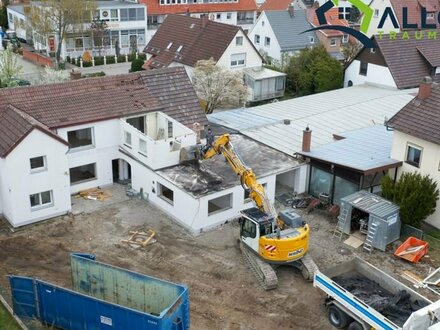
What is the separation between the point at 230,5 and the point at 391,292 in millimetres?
61947

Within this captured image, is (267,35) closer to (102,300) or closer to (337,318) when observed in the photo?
(337,318)

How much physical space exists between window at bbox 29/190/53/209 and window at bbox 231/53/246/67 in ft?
86.5

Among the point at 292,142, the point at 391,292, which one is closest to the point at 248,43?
the point at 292,142

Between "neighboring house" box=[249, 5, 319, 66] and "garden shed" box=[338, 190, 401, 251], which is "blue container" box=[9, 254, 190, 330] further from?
"neighboring house" box=[249, 5, 319, 66]

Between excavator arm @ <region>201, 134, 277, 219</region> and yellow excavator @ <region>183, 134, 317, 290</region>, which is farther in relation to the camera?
excavator arm @ <region>201, 134, 277, 219</region>

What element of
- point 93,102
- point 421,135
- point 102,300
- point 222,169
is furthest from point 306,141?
point 102,300

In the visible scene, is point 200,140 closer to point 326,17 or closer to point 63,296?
point 63,296

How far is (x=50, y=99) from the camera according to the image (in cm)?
3281

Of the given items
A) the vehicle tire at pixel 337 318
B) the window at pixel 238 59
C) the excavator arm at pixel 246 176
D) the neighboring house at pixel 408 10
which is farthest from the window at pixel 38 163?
the neighboring house at pixel 408 10

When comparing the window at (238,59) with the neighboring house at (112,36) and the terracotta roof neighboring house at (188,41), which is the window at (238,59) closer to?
the terracotta roof neighboring house at (188,41)

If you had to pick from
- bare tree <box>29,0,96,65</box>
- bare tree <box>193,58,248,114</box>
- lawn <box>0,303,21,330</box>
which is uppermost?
bare tree <box>29,0,96,65</box>

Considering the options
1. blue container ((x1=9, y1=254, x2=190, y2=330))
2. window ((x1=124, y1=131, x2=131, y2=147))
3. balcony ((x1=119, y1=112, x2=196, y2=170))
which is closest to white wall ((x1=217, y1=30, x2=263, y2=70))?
balcony ((x1=119, y1=112, x2=196, y2=170))

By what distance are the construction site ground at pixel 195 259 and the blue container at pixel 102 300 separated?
252 cm

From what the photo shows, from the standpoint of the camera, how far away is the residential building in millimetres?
34344
